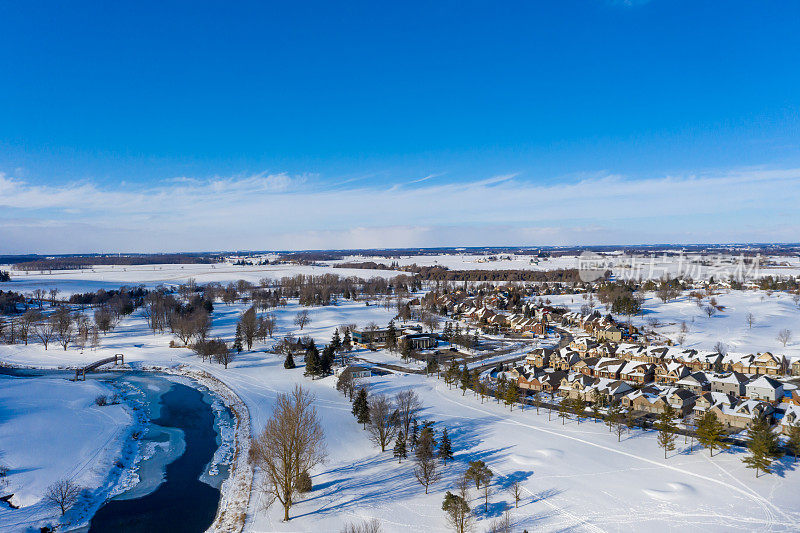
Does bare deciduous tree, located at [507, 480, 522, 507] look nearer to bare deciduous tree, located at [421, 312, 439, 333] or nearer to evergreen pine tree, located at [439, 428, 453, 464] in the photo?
evergreen pine tree, located at [439, 428, 453, 464]

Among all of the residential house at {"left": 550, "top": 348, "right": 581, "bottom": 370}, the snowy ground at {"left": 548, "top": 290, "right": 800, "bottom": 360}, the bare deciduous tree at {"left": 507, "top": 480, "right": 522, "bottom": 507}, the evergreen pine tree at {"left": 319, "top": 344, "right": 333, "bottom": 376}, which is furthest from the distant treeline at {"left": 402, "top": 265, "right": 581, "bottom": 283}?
the bare deciduous tree at {"left": 507, "top": 480, "right": 522, "bottom": 507}

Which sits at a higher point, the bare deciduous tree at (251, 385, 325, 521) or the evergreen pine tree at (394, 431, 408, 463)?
the bare deciduous tree at (251, 385, 325, 521)

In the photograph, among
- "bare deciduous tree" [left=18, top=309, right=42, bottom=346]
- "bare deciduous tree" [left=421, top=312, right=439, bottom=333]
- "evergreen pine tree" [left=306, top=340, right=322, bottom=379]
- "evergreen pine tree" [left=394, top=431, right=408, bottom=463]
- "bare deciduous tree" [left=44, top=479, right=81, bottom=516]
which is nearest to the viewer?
"bare deciduous tree" [left=44, top=479, right=81, bottom=516]

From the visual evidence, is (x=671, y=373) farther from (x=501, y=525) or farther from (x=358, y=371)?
(x=501, y=525)

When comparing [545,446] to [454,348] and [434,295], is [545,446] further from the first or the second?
[434,295]

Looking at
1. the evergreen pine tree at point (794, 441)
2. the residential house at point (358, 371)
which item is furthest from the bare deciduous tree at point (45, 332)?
the evergreen pine tree at point (794, 441)

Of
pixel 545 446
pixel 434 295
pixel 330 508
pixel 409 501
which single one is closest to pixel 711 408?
pixel 545 446
